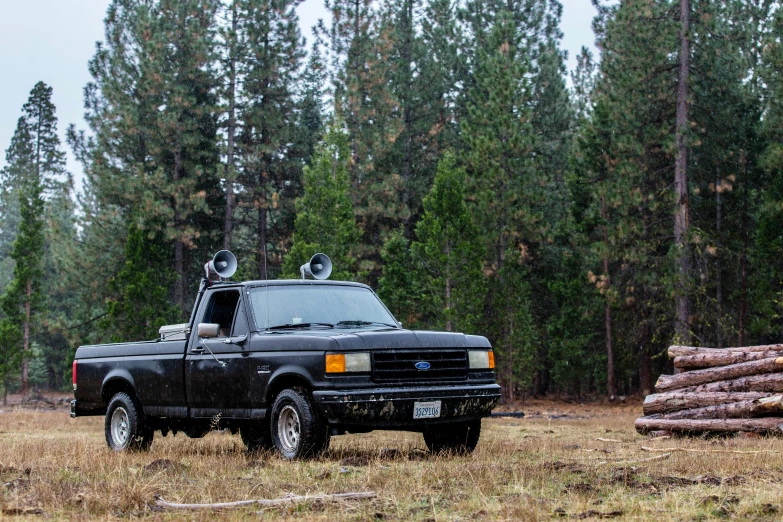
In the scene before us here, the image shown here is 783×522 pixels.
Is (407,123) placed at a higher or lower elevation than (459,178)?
higher

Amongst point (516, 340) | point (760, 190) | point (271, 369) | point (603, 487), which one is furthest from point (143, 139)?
point (603, 487)

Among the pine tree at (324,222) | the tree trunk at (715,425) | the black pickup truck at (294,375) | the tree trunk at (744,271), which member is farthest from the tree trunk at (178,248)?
the black pickup truck at (294,375)

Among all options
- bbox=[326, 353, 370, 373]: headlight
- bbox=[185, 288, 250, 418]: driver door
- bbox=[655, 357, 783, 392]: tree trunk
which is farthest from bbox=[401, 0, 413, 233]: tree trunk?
bbox=[326, 353, 370, 373]: headlight

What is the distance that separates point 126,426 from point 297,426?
11.3 ft

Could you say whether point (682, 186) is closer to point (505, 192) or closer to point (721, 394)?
point (505, 192)

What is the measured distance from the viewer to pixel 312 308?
11164 millimetres

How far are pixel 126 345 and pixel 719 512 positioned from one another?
8.47 m

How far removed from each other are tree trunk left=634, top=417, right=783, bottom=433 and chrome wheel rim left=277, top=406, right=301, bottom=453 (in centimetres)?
751

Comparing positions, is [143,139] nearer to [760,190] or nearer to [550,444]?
[760,190]

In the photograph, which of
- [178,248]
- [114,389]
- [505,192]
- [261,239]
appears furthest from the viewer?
[261,239]

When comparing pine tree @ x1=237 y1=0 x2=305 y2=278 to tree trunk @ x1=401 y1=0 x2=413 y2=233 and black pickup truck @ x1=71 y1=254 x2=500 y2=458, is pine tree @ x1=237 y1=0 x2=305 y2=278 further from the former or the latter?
black pickup truck @ x1=71 y1=254 x2=500 y2=458

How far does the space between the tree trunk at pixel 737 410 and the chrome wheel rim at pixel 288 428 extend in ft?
25.4

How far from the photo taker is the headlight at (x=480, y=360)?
423 inches

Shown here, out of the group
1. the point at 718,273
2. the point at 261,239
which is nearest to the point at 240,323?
the point at 718,273
